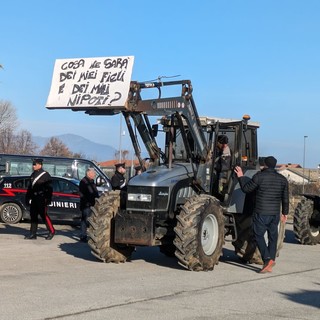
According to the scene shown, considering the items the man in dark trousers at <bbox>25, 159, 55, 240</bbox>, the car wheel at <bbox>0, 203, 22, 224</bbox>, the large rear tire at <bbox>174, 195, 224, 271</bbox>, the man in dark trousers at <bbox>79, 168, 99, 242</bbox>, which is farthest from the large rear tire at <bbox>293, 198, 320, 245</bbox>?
the car wheel at <bbox>0, 203, 22, 224</bbox>

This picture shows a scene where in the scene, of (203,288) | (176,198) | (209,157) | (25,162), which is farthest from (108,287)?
(25,162)

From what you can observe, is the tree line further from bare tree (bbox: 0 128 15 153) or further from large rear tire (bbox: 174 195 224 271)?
large rear tire (bbox: 174 195 224 271)

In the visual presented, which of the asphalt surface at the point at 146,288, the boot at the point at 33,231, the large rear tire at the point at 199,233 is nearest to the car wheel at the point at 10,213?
the boot at the point at 33,231

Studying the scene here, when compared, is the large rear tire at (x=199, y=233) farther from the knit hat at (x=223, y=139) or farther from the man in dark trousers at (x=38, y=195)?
the man in dark trousers at (x=38, y=195)

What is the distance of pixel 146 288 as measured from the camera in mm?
8367

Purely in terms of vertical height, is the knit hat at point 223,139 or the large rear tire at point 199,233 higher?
the knit hat at point 223,139

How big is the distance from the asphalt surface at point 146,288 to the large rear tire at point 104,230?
0.70ft

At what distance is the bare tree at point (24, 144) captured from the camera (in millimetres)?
69250

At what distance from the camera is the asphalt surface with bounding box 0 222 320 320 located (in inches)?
272

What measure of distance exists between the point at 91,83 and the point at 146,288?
150 inches

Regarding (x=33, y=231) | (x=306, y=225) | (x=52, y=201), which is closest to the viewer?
(x=33, y=231)

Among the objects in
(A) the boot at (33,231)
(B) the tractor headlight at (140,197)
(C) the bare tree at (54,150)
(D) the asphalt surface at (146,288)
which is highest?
(C) the bare tree at (54,150)

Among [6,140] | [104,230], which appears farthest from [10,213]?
[6,140]

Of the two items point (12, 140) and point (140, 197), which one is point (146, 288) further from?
point (12, 140)
